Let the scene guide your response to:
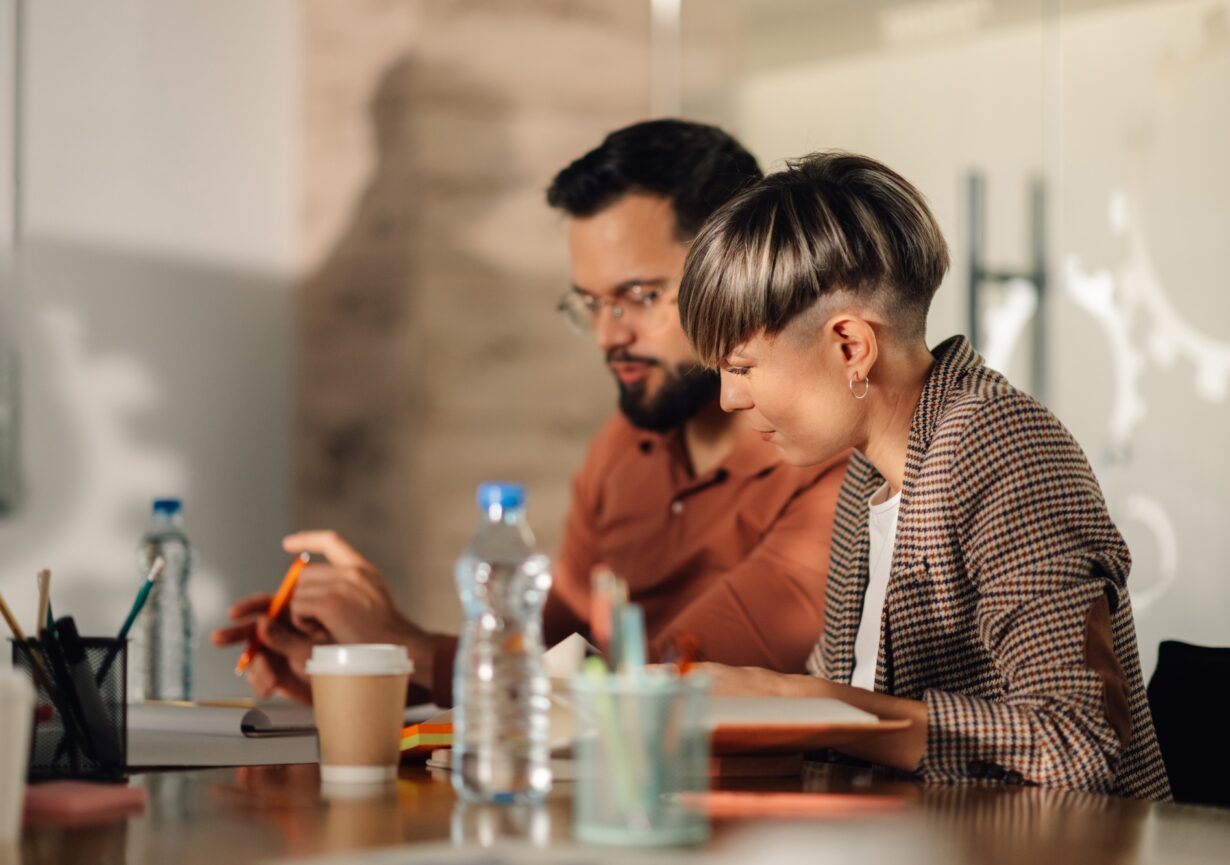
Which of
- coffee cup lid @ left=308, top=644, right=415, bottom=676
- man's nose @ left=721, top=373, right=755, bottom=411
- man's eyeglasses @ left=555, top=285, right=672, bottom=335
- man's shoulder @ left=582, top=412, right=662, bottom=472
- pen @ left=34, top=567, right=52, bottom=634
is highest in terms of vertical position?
man's eyeglasses @ left=555, top=285, right=672, bottom=335

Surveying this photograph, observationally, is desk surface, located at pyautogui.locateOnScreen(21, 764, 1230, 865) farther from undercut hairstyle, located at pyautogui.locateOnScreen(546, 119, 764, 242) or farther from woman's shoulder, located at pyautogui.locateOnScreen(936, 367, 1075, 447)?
undercut hairstyle, located at pyautogui.locateOnScreen(546, 119, 764, 242)

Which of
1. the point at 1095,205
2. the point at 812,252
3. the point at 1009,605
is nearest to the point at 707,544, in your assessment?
the point at 812,252

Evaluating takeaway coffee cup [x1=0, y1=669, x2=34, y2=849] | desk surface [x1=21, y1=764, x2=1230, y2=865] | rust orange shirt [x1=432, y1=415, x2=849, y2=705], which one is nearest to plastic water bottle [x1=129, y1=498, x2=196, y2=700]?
rust orange shirt [x1=432, y1=415, x2=849, y2=705]

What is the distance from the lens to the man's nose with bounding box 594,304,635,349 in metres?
2.10

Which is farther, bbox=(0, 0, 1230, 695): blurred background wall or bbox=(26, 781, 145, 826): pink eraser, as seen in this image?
bbox=(0, 0, 1230, 695): blurred background wall

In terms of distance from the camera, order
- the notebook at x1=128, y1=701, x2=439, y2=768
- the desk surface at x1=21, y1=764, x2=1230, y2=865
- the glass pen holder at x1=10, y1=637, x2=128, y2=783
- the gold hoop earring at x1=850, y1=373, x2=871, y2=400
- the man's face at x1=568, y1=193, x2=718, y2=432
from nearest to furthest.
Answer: the desk surface at x1=21, y1=764, x2=1230, y2=865 < the glass pen holder at x1=10, y1=637, x2=128, y2=783 < the notebook at x1=128, y1=701, x2=439, y2=768 < the gold hoop earring at x1=850, y1=373, x2=871, y2=400 < the man's face at x1=568, y1=193, x2=718, y2=432

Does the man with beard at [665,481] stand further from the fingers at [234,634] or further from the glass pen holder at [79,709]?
the glass pen holder at [79,709]

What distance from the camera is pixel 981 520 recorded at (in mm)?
1321

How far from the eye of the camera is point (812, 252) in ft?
4.69

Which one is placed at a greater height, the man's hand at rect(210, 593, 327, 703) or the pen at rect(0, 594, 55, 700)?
the pen at rect(0, 594, 55, 700)

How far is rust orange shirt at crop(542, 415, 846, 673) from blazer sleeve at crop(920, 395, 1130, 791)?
0.49 m

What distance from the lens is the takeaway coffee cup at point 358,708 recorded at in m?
1.16

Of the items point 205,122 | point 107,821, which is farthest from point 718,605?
point 205,122

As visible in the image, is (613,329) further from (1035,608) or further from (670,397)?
(1035,608)
